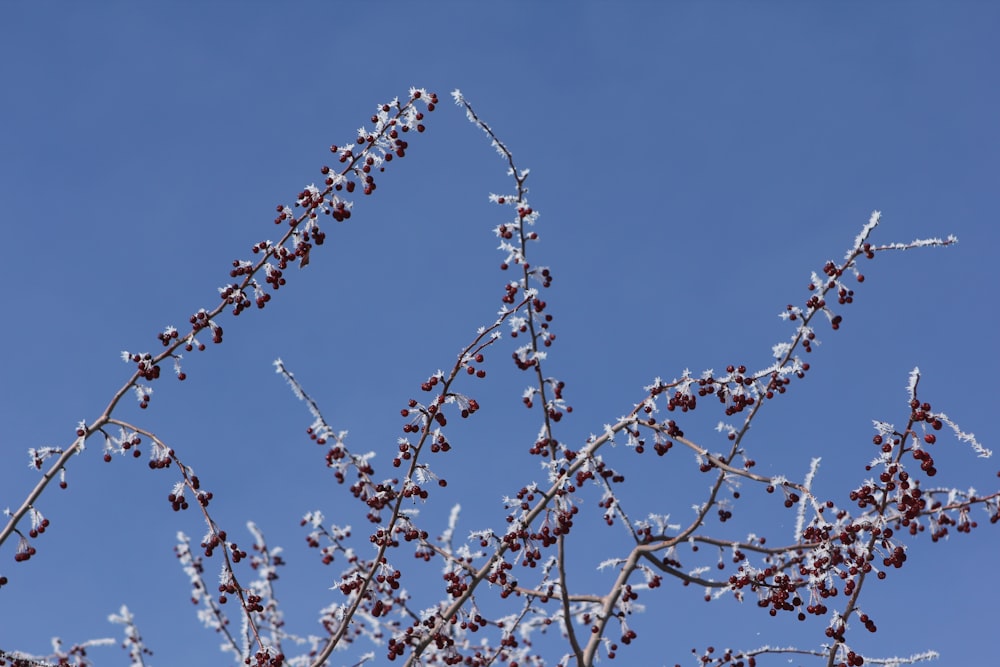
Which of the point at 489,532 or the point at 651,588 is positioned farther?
the point at 651,588

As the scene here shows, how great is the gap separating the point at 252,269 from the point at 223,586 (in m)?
2.08

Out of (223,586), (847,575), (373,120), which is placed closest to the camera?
(223,586)

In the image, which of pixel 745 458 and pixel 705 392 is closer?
pixel 705 392

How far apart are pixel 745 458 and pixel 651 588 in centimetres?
127

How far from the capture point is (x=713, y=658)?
789cm

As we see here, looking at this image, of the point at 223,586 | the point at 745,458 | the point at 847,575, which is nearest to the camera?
the point at 223,586

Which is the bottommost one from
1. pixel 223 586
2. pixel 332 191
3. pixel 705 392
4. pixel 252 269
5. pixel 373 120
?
pixel 223 586

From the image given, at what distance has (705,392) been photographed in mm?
6438

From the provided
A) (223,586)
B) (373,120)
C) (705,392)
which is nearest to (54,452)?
(223,586)

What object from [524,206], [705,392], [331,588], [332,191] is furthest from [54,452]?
[705,392]

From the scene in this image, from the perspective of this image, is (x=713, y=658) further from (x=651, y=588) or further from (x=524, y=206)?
(x=524, y=206)

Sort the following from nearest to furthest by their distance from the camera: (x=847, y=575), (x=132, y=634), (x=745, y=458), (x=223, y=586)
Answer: (x=223, y=586) < (x=847, y=575) < (x=745, y=458) < (x=132, y=634)

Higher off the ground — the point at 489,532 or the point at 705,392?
the point at 705,392

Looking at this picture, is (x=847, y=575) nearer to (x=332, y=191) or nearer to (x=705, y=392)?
(x=705, y=392)
